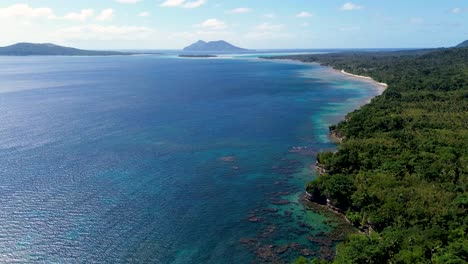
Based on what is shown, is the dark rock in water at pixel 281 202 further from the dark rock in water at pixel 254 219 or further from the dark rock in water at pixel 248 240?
the dark rock in water at pixel 248 240

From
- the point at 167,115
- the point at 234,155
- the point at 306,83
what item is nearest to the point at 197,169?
the point at 234,155

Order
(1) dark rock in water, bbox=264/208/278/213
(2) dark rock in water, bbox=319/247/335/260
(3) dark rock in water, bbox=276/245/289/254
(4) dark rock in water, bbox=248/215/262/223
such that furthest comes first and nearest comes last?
(1) dark rock in water, bbox=264/208/278/213 → (4) dark rock in water, bbox=248/215/262/223 → (3) dark rock in water, bbox=276/245/289/254 → (2) dark rock in water, bbox=319/247/335/260

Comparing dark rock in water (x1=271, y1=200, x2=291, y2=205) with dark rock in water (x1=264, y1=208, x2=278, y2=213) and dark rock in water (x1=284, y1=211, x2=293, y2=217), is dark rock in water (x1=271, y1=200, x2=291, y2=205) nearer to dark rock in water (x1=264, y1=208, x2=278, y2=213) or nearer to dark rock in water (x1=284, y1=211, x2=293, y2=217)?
dark rock in water (x1=264, y1=208, x2=278, y2=213)

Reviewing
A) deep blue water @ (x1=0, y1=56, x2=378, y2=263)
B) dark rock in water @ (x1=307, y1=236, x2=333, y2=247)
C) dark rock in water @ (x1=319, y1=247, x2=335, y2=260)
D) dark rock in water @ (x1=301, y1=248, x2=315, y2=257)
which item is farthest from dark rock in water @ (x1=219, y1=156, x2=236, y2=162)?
dark rock in water @ (x1=319, y1=247, x2=335, y2=260)

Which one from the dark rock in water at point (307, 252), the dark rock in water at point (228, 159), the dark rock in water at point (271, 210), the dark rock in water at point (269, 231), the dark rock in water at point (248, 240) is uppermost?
the dark rock in water at point (228, 159)

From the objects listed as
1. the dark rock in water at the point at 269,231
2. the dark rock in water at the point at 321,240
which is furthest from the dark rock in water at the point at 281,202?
the dark rock in water at the point at 321,240

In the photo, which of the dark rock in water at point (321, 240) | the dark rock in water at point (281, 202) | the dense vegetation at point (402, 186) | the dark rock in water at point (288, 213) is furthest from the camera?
the dark rock in water at point (281, 202)

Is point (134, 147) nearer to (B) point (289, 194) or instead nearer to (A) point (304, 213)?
(B) point (289, 194)
